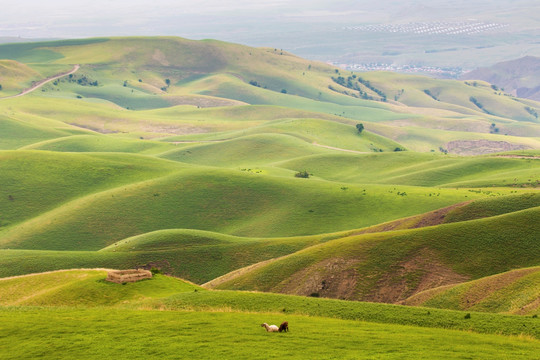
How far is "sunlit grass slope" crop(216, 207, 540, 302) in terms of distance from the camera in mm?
54500

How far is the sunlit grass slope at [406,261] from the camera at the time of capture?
54.5 m

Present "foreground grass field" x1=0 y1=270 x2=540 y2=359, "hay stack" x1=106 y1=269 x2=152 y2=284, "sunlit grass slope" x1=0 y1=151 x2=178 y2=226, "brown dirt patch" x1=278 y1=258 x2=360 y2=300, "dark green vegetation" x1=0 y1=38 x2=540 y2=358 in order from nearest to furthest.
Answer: "foreground grass field" x1=0 y1=270 x2=540 y2=359 → "dark green vegetation" x1=0 y1=38 x2=540 y2=358 → "hay stack" x1=106 y1=269 x2=152 y2=284 → "brown dirt patch" x1=278 y1=258 x2=360 y2=300 → "sunlit grass slope" x1=0 y1=151 x2=178 y2=226

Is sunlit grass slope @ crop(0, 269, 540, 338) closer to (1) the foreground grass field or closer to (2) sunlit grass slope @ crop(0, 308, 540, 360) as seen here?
(1) the foreground grass field

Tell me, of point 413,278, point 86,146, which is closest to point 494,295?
point 413,278

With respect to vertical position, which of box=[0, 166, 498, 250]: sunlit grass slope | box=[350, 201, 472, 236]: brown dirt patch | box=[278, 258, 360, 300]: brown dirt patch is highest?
box=[350, 201, 472, 236]: brown dirt patch

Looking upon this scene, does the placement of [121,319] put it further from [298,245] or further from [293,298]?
[298,245]

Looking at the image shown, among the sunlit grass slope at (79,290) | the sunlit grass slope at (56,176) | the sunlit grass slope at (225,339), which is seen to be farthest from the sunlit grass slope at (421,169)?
the sunlit grass slope at (225,339)

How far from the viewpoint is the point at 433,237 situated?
59750mm

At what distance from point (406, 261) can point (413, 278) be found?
2.68 m

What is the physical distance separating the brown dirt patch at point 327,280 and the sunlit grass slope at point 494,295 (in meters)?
7.36

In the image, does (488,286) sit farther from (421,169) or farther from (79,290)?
(421,169)

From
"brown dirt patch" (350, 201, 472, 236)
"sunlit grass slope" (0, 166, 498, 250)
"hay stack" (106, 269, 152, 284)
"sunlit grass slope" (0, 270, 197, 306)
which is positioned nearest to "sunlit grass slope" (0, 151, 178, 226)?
"sunlit grass slope" (0, 166, 498, 250)

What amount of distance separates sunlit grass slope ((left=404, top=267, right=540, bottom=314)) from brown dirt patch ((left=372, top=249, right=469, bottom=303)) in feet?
10.1

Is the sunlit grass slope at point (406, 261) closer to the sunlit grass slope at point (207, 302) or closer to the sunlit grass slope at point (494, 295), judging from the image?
the sunlit grass slope at point (494, 295)
